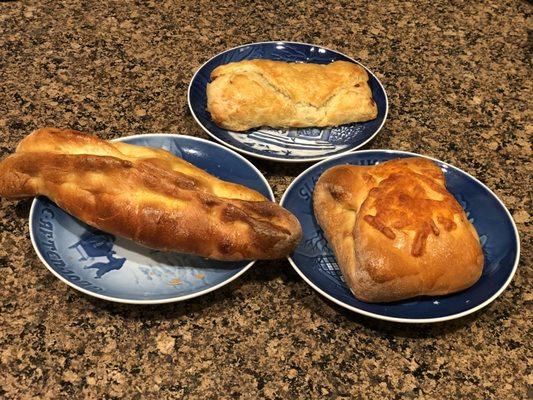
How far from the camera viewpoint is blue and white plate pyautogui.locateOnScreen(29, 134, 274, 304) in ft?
2.54

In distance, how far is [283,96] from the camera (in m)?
1.09

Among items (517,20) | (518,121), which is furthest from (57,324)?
(517,20)

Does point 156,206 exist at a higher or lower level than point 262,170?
higher

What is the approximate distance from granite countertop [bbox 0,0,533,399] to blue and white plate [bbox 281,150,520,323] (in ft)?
0.14

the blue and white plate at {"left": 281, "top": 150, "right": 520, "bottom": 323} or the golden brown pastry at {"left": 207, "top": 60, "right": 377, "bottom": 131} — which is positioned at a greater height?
the golden brown pastry at {"left": 207, "top": 60, "right": 377, "bottom": 131}

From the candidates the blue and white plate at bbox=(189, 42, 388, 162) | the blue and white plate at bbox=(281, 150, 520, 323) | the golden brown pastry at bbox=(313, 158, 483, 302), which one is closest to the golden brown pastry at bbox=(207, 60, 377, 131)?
the blue and white plate at bbox=(189, 42, 388, 162)

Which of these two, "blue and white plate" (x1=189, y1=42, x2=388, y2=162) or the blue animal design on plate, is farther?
"blue and white plate" (x1=189, y1=42, x2=388, y2=162)

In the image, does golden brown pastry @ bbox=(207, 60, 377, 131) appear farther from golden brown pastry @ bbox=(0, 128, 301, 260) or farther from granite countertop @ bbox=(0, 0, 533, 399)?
golden brown pastry @ bbox=(0, 128, 301, 260)

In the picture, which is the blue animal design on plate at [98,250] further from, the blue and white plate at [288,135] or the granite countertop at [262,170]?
the blue and white plate at [288,135]

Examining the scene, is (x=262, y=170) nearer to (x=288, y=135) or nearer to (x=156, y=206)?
(x=288, y=135)

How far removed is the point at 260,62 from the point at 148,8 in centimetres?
50

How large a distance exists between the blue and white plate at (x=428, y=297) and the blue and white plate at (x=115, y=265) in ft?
0.25

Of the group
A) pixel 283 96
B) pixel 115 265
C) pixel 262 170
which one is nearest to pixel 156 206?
pixel 115 265

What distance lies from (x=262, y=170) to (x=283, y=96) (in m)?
0.16
